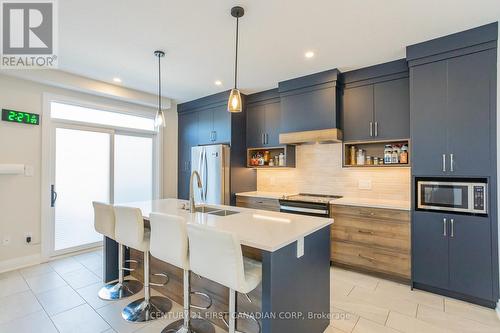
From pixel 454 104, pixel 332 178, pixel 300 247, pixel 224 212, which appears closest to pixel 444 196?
pixel 454 104

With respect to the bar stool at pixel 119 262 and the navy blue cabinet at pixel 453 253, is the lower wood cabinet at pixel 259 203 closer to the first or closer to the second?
the navy blue cabinet at pixel 453 253

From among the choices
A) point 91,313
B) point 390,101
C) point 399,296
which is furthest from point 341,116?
point 91,313

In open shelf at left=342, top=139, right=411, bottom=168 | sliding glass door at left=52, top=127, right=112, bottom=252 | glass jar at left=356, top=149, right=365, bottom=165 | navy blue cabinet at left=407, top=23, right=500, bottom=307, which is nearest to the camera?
navy blue cabinet at left=407, top=23, right=500, bottom=307

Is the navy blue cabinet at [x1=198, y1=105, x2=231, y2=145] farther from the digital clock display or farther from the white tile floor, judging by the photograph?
the white tile floor

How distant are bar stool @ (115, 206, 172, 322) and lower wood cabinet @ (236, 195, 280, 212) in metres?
1.92

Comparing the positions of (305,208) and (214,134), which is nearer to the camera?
(305,208)

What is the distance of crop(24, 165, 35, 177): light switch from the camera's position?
3432mm

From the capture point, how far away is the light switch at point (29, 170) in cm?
343

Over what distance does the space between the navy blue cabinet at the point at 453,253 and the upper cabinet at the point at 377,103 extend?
108cm

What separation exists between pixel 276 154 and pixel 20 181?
150 inches

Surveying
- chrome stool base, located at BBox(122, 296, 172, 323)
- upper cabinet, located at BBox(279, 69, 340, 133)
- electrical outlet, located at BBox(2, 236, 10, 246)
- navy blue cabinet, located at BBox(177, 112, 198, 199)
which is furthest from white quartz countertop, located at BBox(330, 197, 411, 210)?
electrical outlet, located at BBox(2, 236, 10, 246)

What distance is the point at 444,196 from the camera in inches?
103

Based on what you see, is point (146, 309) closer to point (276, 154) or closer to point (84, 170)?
point (84, 170)

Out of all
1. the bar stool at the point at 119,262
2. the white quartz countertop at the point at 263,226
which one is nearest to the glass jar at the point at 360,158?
the white quartz countertop at the point at 263,226
